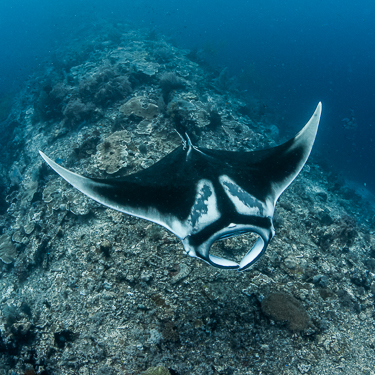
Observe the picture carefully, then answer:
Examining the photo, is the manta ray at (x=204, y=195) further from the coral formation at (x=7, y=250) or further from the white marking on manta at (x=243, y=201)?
the coral formation at (x=7, y=250)

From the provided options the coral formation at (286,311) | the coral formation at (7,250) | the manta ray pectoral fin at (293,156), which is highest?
the manta ray pectoral fin at (293,156)

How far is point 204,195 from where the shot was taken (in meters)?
2.65

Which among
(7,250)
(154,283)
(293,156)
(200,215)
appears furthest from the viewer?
(7,250)

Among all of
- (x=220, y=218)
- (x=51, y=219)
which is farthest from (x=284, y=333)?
(x=51, y=219)

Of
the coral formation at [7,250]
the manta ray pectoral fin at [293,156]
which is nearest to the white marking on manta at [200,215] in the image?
the manta ray pectoral fin at [293,156]

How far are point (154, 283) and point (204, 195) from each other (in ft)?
7.15

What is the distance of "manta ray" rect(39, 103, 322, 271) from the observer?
8.00 feet

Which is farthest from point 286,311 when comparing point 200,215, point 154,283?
point 200,215

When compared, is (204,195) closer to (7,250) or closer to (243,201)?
(243,201)

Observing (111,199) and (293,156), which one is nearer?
(111,199)

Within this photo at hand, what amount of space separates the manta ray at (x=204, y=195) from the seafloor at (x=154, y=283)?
161 centimetres

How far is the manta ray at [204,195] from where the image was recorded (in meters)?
2.44

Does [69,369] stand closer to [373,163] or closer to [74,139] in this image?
[74,139]

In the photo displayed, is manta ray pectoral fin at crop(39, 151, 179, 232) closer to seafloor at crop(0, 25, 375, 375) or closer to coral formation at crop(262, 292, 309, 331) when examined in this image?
seafloor at crop(0, 25, 375, 375)
